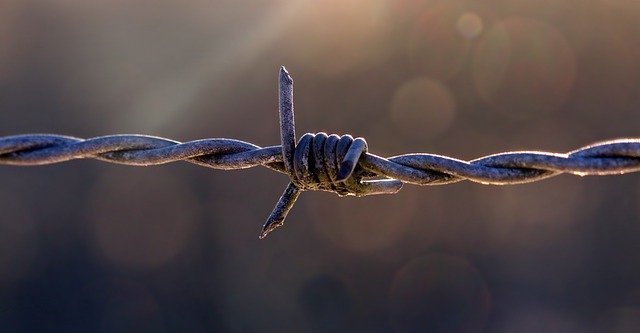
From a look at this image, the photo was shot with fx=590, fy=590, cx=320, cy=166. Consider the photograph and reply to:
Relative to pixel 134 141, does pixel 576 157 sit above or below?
below

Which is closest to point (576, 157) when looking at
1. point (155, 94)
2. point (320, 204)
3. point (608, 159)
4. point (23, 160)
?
point (608, 159)

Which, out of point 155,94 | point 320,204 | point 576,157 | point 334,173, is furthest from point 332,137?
point 155,94

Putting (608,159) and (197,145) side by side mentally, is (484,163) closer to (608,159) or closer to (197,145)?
(608,159)

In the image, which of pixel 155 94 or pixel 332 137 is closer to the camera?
pixel 332 137

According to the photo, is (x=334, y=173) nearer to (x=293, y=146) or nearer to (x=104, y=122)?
(x=293, y=146)

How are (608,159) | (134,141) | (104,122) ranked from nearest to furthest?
(608,159), (134,141), (104,122)

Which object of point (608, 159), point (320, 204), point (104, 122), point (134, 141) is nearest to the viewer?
point (608, 159)

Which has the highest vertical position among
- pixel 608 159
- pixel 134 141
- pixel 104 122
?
pixel 104 122
